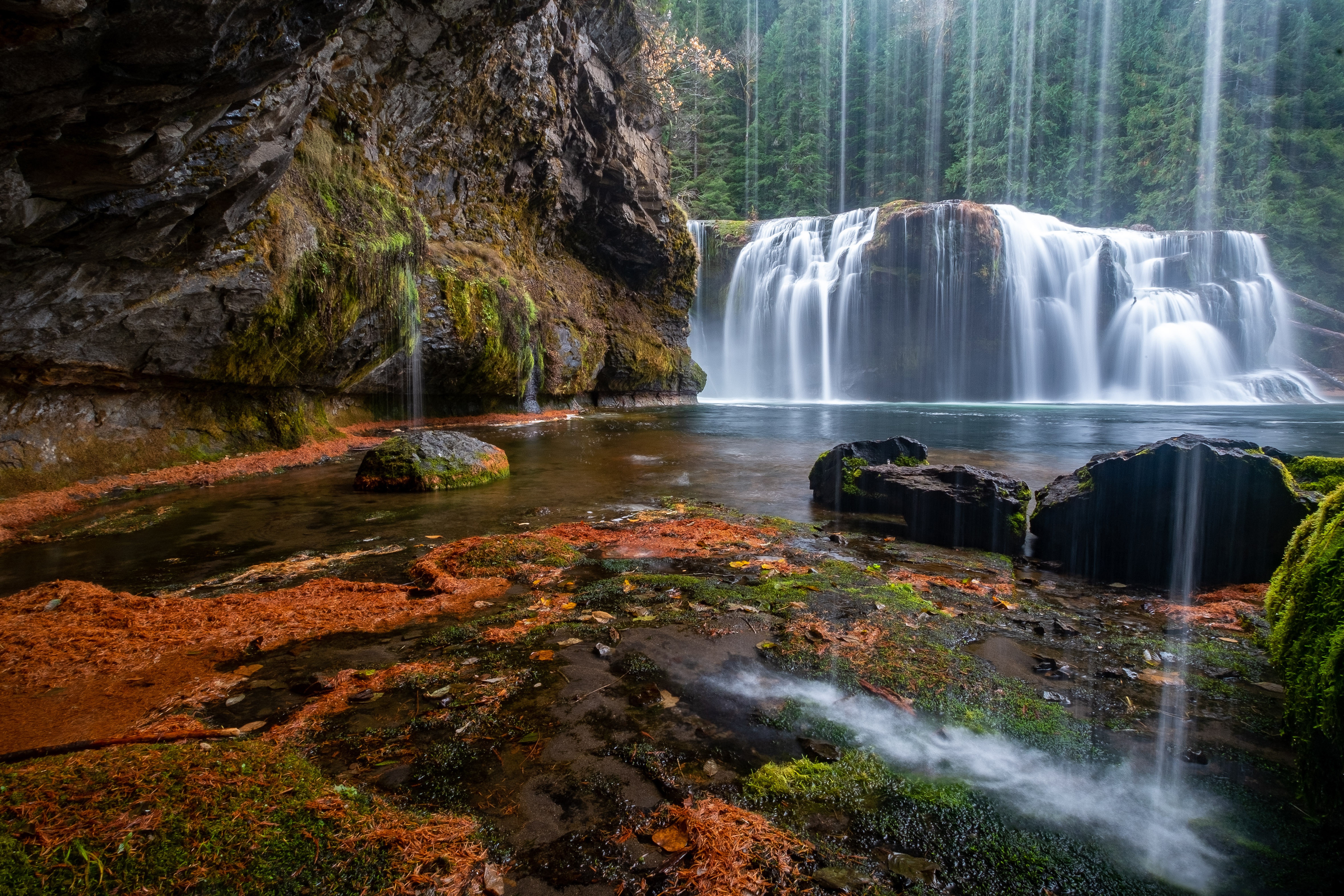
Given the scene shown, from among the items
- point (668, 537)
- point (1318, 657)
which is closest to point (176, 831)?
point (1318, 657)

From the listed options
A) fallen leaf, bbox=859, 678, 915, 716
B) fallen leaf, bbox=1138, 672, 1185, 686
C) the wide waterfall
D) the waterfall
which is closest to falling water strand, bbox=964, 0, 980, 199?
the wide waterfall

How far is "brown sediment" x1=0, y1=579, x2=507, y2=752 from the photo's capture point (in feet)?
6.68

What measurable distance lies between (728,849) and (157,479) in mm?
7662

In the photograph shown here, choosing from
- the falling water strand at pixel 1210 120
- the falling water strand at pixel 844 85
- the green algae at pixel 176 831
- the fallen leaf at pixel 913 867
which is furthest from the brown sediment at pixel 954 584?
the falling water strand at pixel 844 85

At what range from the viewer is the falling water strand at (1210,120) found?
1373 inches

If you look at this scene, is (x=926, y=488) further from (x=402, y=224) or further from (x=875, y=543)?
(x=402, y=224)

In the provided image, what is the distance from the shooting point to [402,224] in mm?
10750

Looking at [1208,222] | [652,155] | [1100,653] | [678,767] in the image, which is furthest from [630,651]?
[1208,222]

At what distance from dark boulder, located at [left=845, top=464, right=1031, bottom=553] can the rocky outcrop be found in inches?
236

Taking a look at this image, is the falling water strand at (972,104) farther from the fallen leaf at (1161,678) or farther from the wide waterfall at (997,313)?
the fallen leaf at (1161,678)

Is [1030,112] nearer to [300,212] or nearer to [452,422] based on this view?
[452,422]

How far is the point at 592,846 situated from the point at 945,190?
51.9 m

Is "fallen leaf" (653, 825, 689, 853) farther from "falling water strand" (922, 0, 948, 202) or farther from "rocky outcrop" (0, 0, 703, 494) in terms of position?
"falling water strand" (922, 0, 948, 202)

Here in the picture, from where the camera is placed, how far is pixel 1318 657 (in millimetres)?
1684
